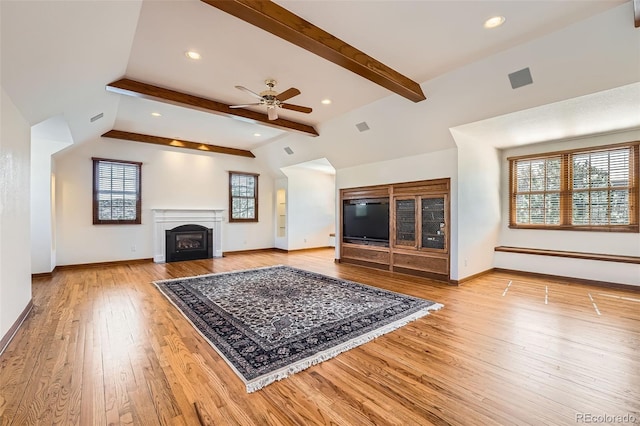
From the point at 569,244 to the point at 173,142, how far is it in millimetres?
9074

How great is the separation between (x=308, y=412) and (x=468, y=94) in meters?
4.18

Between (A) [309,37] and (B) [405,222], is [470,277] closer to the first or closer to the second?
(B) [405,222]

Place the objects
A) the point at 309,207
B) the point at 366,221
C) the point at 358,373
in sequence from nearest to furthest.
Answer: the point at 358,373 < the point at 366,221 < the point at 309,207

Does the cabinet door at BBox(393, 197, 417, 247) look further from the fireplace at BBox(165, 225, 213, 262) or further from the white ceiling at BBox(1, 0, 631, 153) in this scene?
the fireplace at BBox(165, 225, 213, 262)

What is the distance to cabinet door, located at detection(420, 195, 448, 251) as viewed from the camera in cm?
518

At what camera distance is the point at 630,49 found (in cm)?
277

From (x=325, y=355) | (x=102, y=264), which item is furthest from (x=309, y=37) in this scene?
(x=102, y=264)

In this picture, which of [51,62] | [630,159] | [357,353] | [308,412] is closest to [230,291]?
[357,353]

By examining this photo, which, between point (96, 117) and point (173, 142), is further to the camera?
point (173, 142)

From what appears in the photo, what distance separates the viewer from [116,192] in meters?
6.68

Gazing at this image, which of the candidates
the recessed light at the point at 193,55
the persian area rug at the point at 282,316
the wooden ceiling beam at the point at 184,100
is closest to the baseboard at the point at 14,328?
the persian area rug at the point at 282,316

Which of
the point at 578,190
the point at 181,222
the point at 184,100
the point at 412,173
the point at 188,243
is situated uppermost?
the point at 184,100

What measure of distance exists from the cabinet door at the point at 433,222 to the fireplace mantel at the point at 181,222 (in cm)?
536

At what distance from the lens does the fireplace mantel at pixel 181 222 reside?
700 cm
